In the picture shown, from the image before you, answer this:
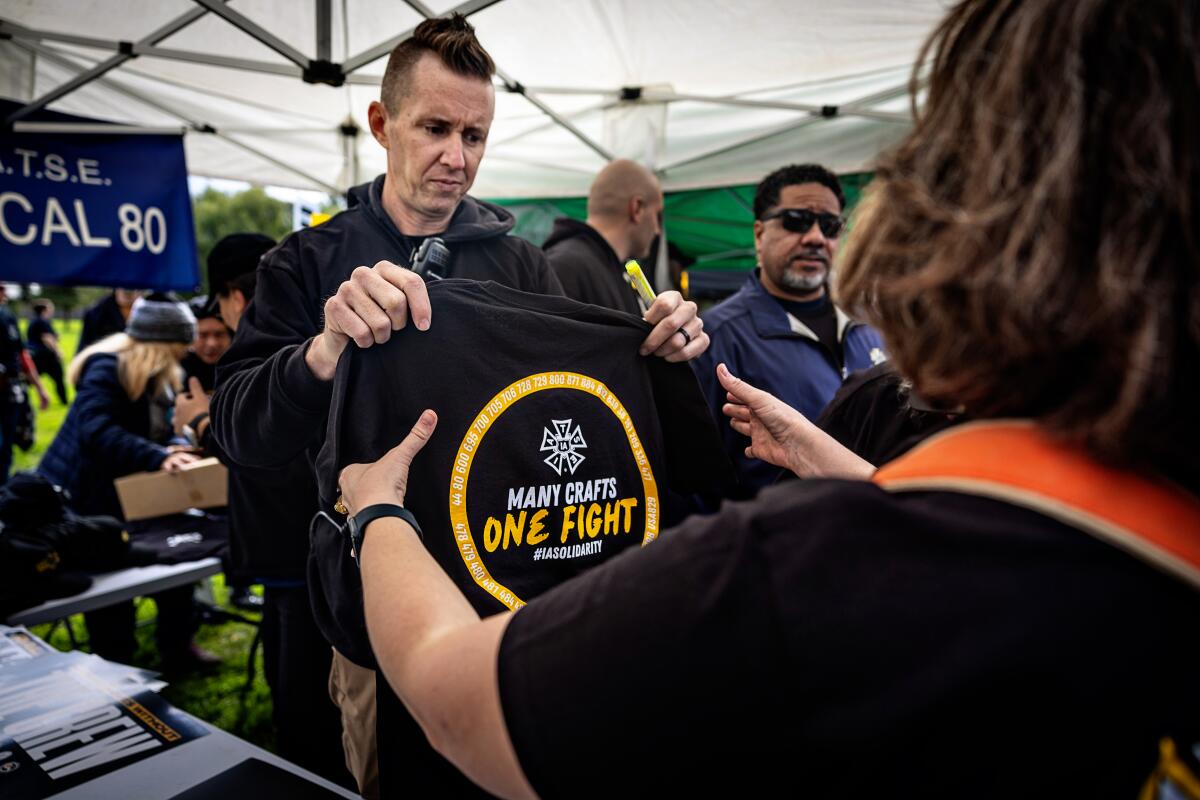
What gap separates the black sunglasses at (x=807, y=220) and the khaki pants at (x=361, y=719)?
2429mm

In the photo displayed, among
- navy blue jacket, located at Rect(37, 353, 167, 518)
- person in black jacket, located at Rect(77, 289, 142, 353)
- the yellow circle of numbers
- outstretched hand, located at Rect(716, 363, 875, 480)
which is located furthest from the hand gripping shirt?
person in black jacket, located at Rect(77, 289, 142, 353)

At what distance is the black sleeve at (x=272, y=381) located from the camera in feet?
4.35

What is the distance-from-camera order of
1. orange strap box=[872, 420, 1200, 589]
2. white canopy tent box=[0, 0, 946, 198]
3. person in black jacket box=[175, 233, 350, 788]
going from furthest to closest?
white canopy tent box=[0, 0, 946, 198], person in black jacket box=[175, 233, 350, 788], orange strap box=[872, 420, 1200, 589]

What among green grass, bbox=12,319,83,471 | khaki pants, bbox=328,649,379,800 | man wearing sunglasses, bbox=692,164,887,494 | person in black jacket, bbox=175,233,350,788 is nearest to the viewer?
khaki pants, bbox=328,649,379,800

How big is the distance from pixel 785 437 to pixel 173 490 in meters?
2.91

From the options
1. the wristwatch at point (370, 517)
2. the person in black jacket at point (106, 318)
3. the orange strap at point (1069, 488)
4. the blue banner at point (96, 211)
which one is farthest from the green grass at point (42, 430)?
the orange strap at point (1069, 488)

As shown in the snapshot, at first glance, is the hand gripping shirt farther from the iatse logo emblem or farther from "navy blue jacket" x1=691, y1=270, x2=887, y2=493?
"navy blue jacket" x1=691, y1=270, x2=887, y2=493

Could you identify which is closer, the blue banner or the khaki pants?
the khaki pants

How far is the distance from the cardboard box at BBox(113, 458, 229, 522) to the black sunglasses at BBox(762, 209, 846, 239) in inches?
106

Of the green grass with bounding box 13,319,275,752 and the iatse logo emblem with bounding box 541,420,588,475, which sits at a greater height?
the iatse logo emblem with bounding box 541,420,588,475

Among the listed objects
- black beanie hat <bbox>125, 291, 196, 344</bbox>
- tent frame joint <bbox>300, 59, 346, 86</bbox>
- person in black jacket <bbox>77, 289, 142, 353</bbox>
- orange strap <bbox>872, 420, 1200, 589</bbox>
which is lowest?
orange strap <bbox>872, 420, 1200, 589</bbox>

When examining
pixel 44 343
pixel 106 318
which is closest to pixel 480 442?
pixel 106 318

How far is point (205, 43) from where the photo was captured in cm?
406

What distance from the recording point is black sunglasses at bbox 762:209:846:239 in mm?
3006
